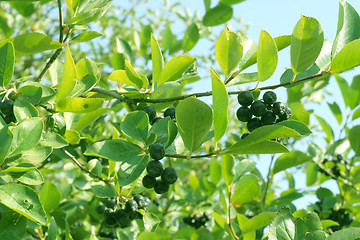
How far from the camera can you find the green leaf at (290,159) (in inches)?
82.2

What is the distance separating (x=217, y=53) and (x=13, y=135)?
74 cm

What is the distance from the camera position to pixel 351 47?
4.04 ft

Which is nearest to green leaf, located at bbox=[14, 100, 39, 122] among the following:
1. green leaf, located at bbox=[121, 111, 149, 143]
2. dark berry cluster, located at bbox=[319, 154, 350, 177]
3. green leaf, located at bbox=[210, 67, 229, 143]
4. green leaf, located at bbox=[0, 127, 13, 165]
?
green leaf, located at bbox=[0, 127, 13, 165]

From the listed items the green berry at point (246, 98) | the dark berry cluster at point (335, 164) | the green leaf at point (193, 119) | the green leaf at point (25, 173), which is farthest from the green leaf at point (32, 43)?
the dark berry cluster at point (335, 164)

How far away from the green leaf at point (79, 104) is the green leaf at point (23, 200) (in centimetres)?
34

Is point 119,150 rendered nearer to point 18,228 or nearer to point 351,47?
point 18,228

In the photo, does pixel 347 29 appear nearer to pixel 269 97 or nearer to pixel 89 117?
pixel 269 97

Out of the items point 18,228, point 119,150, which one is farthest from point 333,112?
point 18,228

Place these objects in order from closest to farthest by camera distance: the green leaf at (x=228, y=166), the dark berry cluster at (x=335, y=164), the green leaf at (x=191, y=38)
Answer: the green leaf at (x=228, y=166), the green leaf at (x=191, y=38), the dark berry cluster at (x=335, y=164)

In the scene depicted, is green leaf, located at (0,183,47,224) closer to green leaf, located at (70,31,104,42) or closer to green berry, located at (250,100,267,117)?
green leaf, located at (70,31,104,42)

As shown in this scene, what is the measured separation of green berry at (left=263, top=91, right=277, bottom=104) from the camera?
1374mm

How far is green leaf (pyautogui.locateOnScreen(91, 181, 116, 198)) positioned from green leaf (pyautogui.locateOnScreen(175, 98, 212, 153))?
0.63 metres

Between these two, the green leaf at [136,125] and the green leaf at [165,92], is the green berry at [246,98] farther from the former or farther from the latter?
the green leaf at [136,125]

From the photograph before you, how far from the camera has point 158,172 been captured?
135 centimetres
